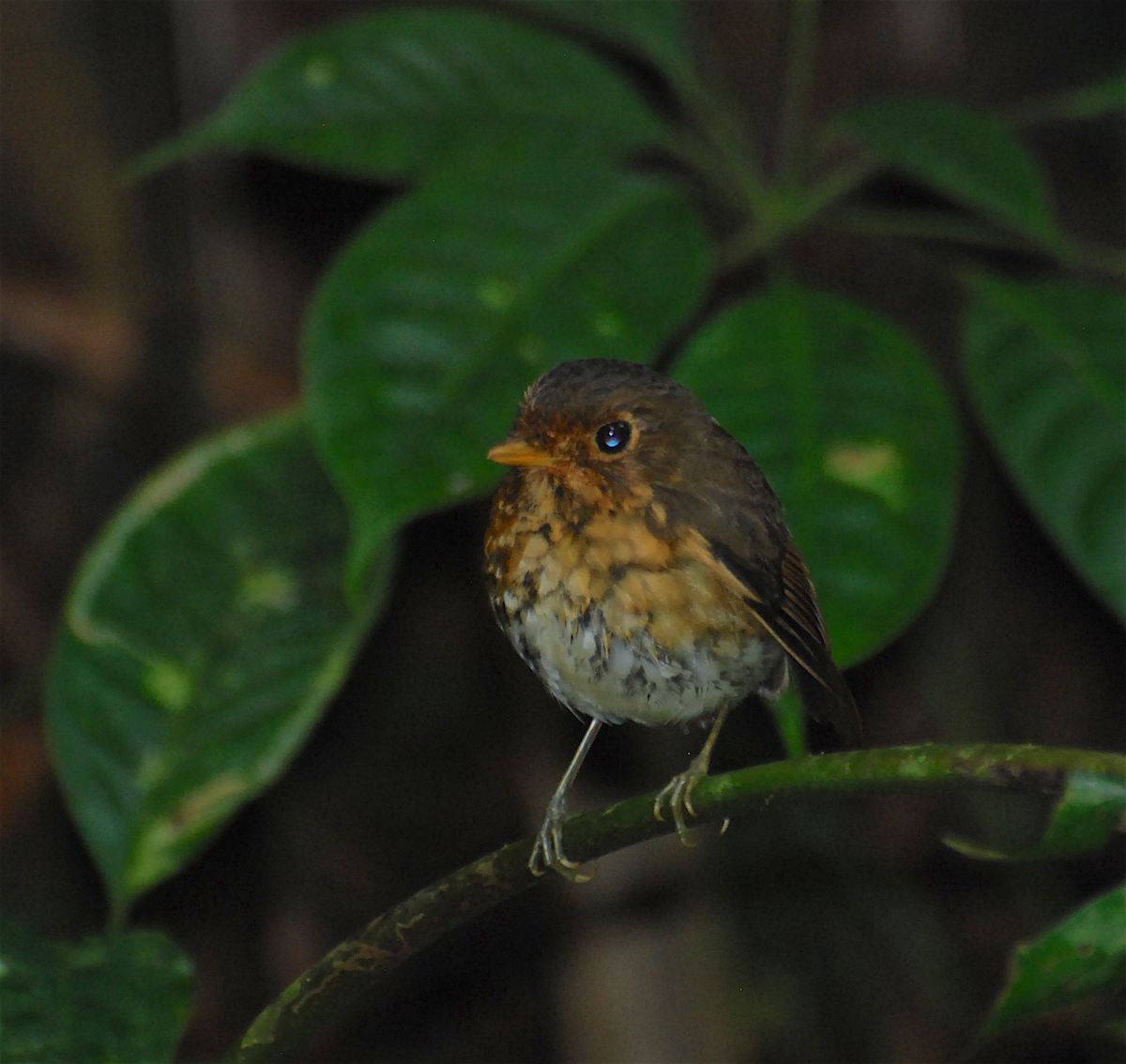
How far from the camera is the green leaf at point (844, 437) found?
3.43ft

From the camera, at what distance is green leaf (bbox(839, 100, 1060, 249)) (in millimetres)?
1511

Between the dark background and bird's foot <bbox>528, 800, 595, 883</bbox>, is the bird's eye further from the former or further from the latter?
the dark background

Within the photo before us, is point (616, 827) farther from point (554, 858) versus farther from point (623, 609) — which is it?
point (623, 609)

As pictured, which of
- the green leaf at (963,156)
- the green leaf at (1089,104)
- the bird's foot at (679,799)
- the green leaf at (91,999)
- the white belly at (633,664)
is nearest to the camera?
the bird's foot at (679,799)

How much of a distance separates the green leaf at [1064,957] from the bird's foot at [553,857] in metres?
0.36

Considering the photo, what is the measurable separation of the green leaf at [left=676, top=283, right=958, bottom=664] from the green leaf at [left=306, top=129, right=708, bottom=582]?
4.4 inches

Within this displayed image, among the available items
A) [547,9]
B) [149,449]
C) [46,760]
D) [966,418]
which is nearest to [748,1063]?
[966,418]

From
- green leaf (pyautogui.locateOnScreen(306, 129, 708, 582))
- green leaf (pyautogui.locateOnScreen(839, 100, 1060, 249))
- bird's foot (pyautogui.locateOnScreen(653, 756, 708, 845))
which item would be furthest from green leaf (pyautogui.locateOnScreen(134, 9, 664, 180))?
bird's foot (pyautogui.locateOnScreen(653, 756, 708, 845))

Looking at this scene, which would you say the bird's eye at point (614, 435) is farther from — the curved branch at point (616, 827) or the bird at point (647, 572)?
the curved branch at point (616, 827)

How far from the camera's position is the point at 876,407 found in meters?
1.27

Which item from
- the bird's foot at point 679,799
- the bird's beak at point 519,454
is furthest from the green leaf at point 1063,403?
the bird's beak at point 519,454

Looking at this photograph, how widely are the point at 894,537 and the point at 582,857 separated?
0.46 metres

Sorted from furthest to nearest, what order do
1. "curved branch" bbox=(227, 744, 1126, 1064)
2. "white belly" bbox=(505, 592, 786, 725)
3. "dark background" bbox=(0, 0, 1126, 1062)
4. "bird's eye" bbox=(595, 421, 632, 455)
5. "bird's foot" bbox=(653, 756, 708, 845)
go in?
"dark background" bbox=(0, 0, 1126, 1062)
"white belly" bbox=(505, 592, 786, 725)
"bird's eye" bbox=(595, 421, 632, 455)
"bird's foot" bbox=(653, 756, 708, 845)
"curved branch" bbox=(227, 744, 1126, 1064)

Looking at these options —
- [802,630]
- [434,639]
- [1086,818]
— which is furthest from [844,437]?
[434,639]
